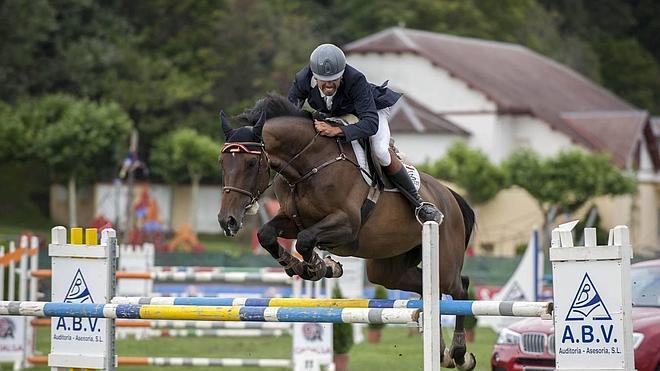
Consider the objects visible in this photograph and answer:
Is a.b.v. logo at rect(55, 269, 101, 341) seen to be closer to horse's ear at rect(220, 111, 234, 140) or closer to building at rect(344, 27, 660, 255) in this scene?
horse's ear at rect(220, 111, 234, 140)

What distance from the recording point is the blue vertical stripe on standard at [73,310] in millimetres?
7117

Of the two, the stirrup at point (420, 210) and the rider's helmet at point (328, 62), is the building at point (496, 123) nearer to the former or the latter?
the stirrup at point (420, 210)

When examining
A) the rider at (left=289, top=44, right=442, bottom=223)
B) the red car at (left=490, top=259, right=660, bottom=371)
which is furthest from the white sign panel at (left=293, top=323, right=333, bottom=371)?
the rider at (left=289, top=44, right=442, bottom=223)

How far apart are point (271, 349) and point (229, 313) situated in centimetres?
940

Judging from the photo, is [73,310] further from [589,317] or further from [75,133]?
Answer: [75,133]

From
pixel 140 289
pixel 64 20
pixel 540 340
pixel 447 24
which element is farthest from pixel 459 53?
pixel 540 340

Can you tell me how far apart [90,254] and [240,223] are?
125 centimetres

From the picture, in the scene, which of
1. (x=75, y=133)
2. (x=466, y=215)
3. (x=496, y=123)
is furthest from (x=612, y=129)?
(x=466, y=215)

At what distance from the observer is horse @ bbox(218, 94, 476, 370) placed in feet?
23.6

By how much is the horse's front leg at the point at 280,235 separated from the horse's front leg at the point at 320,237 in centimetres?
7

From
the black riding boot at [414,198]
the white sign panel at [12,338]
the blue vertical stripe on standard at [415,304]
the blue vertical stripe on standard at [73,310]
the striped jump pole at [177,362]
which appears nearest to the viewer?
the blue vertical stripe on standard at [415,304]

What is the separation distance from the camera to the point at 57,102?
137ft

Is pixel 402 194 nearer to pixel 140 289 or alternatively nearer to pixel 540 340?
pixel 540 340

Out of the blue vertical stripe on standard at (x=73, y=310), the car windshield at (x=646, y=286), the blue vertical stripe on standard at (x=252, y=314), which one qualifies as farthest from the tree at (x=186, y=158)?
the blue vertical stripe on standard at (x=252, y=314)
